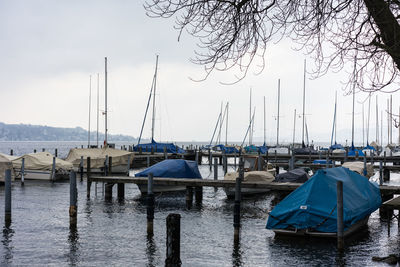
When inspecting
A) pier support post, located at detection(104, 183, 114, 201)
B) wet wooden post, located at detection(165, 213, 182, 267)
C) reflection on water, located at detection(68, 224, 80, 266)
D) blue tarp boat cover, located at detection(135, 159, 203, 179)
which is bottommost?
reflection on water, located at detection(68, 224, 80, 266)

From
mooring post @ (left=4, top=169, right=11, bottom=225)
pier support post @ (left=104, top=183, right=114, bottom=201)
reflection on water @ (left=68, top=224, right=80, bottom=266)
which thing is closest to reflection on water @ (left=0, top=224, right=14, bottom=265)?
mooring post @ (left=4, top=169, right=11, bottom=225)

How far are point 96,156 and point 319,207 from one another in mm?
33306

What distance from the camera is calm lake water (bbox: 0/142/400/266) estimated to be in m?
14.3

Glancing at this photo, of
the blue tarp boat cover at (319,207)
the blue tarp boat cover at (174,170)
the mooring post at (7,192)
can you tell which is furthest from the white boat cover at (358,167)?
the mooring post at (7,192)

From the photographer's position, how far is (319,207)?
52.9 ft

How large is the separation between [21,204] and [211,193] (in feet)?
41.2

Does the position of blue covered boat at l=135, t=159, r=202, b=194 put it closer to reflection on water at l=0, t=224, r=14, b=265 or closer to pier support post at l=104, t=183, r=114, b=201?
pier support post at l=104, t=183, r=114, b=201

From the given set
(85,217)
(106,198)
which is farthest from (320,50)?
(106,198)

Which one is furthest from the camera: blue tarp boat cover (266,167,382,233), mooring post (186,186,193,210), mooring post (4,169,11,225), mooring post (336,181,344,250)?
mooring post (186,186,193,210)

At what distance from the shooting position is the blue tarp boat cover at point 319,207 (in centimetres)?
1605

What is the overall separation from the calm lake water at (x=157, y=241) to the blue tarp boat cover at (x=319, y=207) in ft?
2.14

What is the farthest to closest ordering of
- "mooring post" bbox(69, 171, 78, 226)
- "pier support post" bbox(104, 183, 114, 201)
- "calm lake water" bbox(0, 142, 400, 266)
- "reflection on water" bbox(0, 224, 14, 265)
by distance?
"pier support post" bbox(104, 183, 114, 201) < "mooring post" bbox(69, 171, 78, 226) < "calm lake water" bbox(0, 142, 400, 266) < "reflection on water" bbox(0, 224, 14, 265)

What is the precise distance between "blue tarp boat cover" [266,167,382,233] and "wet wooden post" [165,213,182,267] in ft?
20.9

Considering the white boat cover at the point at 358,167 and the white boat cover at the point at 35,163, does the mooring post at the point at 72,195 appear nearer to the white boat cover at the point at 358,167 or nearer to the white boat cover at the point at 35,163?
the white boat cover at the point at 358,167
